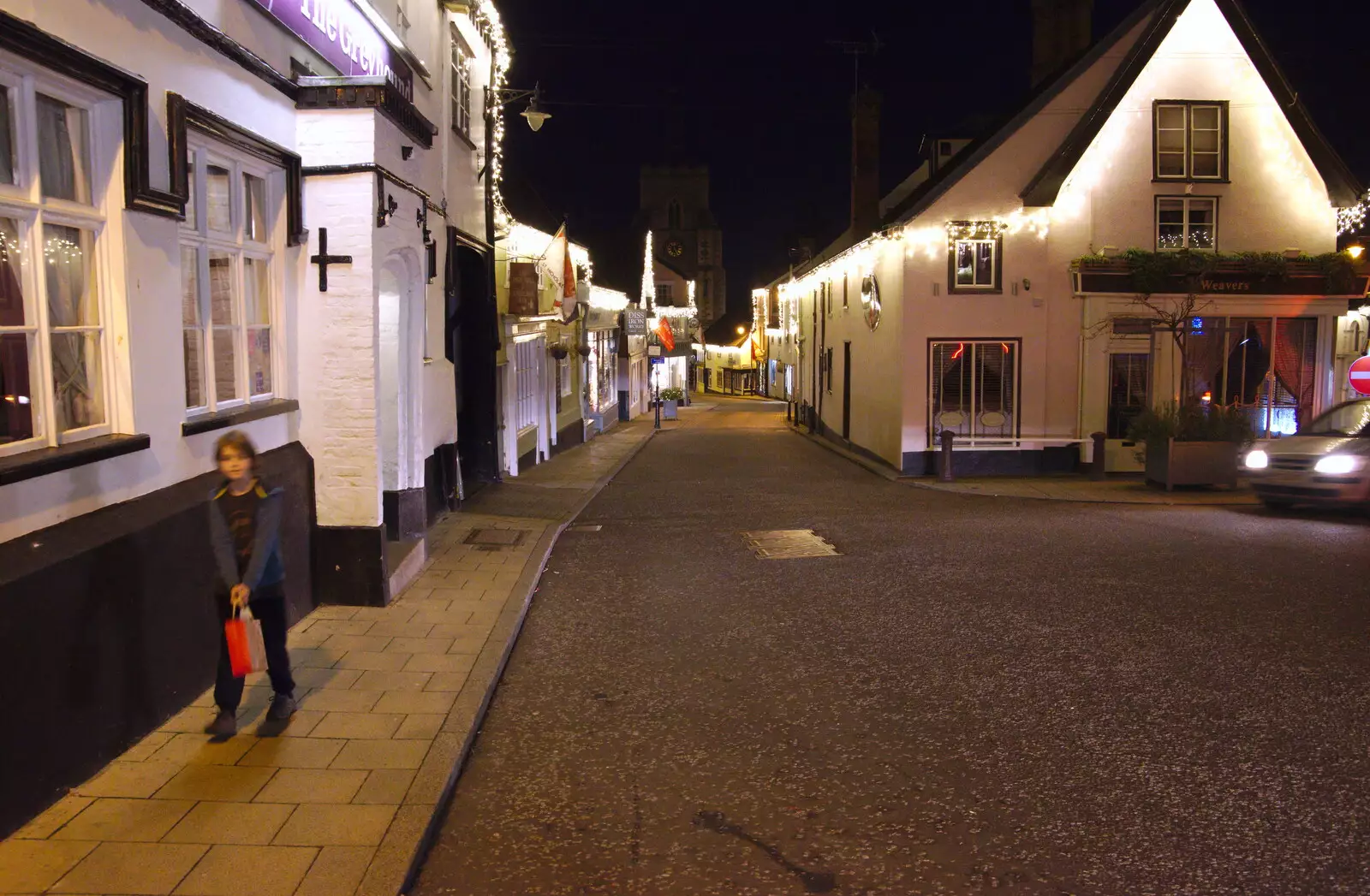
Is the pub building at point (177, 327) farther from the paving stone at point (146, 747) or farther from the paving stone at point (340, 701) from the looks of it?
the paving stone at point (340, 701)

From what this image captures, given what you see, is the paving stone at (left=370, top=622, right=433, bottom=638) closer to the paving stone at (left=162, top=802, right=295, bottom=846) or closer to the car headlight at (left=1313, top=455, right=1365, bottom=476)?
the paving stone at (left=162, top=802, right=295, bottom=846)

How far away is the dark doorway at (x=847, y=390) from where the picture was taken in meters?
26.0

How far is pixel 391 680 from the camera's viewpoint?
654 centimetres

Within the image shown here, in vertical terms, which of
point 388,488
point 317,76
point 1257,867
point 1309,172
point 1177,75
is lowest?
point 1257,867

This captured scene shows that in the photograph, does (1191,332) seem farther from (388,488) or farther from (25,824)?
(25,824)

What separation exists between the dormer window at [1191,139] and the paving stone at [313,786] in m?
18.6

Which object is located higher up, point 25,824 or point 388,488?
point 388,488

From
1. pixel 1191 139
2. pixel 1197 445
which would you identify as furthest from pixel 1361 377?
pixel 1191 139

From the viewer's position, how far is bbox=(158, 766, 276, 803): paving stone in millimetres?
4762

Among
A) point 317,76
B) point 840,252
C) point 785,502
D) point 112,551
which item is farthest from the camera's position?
point 840,252

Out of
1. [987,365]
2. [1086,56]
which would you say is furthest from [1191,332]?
[1086,56]

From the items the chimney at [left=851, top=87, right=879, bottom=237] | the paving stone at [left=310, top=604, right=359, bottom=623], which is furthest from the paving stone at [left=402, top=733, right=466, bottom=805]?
the chimney at [left=851, top=87, right=879, bottom=237]

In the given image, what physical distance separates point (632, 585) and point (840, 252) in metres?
17.8

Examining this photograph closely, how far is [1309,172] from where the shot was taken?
1930 cm
